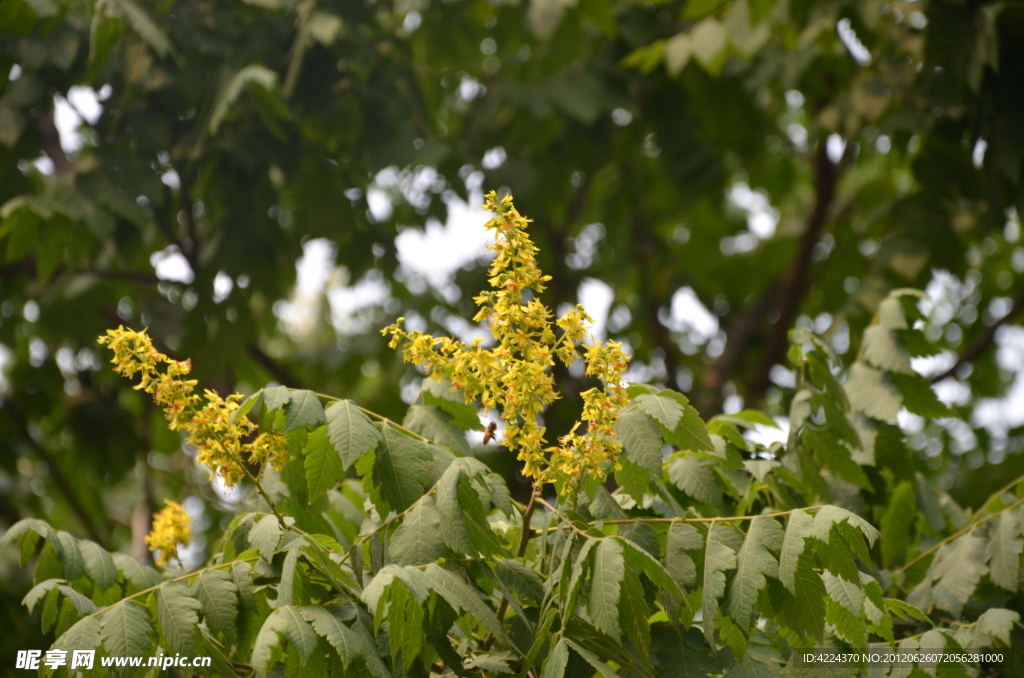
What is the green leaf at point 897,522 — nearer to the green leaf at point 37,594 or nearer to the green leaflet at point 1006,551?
the green leaflet at point 1006,551

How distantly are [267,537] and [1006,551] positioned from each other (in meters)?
1.76

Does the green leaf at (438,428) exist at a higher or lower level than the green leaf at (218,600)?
higher

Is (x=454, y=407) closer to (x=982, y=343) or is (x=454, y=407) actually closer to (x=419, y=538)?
(x=419, y=538)

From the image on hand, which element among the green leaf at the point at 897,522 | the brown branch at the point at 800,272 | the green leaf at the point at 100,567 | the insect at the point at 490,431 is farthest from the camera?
the brown branch at the point at 800,272

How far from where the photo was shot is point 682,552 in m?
1.72

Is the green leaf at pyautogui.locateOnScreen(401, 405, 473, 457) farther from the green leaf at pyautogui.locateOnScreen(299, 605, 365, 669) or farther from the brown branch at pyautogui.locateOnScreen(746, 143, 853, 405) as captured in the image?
the brown branch at pyautogui.locateOnScreen(746, 143, 853, 405)

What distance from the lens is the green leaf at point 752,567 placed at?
1.59 metres

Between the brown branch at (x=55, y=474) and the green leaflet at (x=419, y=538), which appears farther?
the brown branch at (x=55, y=474)

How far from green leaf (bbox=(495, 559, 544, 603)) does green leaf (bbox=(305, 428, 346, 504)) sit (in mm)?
389

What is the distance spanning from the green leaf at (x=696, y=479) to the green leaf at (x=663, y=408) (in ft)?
1.08

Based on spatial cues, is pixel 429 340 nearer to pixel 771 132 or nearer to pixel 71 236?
pixel 71 236

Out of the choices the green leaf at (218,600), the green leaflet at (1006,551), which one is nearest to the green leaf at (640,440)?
the green leaf at (218,600)

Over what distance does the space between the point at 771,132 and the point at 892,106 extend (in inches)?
65.4

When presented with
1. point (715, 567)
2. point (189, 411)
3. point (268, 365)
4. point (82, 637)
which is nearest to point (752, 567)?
point (715, 567)
